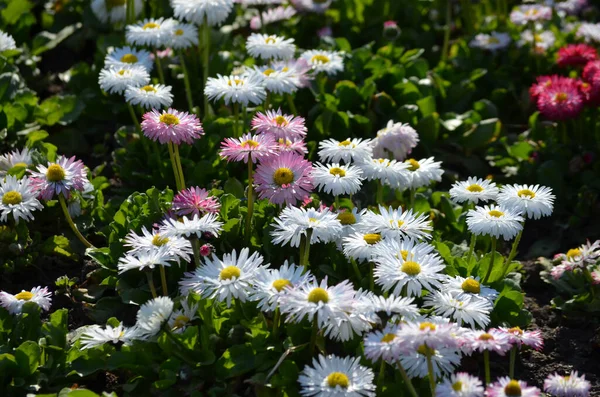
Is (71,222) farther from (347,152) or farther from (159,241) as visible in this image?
(347,152)

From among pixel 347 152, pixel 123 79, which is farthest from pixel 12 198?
pixel 347 152

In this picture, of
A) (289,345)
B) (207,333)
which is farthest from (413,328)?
(207,333)

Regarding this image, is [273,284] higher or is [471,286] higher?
[273,284]

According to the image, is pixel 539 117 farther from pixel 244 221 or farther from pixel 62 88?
pixel 62 88

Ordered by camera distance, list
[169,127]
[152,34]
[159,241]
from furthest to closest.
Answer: [152,34] < [169,127] < [159,241]

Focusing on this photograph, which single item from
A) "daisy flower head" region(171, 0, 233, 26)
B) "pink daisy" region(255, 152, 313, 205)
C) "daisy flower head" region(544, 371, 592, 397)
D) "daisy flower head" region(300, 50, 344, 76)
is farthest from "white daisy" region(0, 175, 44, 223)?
"daisy flower head" region(544, 371, 592, 397)
